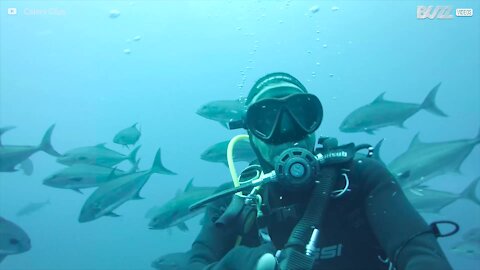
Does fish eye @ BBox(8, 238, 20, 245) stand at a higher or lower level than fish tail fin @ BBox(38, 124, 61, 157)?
lower

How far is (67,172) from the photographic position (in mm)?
6059

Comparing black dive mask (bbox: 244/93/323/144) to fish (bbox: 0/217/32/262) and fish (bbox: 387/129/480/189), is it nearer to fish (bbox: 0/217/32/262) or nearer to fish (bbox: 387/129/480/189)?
fish (bbox: 387/129/480/189)

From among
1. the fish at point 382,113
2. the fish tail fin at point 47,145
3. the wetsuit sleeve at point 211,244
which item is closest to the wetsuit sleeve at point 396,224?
the wetsuit sleeve at point 211,244

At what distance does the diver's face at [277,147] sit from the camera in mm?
2113

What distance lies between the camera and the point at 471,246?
5992 mm

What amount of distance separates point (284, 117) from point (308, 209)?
1.96 ft

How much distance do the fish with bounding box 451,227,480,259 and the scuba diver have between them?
5.05 metres

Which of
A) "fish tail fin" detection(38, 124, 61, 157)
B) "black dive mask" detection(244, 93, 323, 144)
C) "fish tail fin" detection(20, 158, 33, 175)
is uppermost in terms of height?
"black dive mask" detection(244, 93, 323, 144)

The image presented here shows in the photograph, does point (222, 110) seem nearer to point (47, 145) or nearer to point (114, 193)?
point (114, 193)

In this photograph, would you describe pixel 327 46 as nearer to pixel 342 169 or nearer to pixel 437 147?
pixel 437 147

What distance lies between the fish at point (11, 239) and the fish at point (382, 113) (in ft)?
17.1

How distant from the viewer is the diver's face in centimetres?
211

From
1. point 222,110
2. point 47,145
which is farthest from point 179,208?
point 47,145

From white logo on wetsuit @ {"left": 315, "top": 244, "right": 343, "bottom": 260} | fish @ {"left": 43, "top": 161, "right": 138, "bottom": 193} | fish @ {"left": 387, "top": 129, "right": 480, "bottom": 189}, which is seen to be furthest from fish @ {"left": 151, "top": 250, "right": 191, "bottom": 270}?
white logo on wetsuit @ {"left": 315, "top": 244, "right": 343, "bottom": 260}
